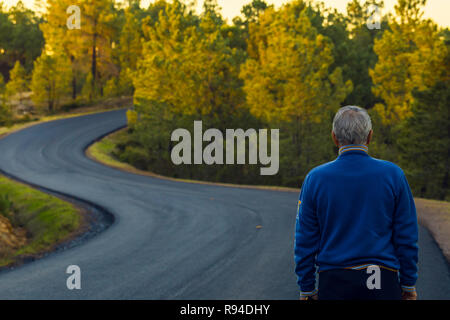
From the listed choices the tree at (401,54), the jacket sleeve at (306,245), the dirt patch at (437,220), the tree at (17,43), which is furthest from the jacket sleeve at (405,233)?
the tree at (17,43)

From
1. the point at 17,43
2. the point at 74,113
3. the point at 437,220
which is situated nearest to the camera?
the point at 437,220

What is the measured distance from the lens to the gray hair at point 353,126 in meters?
2.92

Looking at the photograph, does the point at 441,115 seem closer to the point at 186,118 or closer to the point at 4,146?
the point at 186,118

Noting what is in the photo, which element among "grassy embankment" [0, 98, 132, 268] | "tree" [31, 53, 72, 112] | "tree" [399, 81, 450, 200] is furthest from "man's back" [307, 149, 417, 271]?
"tree" [31, 53, 72, 112]

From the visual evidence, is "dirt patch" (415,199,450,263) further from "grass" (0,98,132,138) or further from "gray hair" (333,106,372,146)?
"grass" (0,98,132,138)

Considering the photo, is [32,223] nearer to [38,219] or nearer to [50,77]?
[38,219]

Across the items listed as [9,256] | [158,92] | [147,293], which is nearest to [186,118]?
[158,92]

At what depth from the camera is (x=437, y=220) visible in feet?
39.9

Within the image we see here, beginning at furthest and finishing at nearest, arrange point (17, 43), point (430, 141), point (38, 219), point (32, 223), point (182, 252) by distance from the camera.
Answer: point (17, 43) < point (430, 141) < point (38, 219) < point (32, 223) < point (182, 252)

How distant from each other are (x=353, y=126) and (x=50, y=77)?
49.0 m

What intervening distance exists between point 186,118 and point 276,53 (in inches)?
320

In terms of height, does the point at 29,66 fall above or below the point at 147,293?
above

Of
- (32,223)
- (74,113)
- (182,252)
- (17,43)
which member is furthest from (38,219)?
(17,43)

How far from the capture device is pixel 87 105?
51562 millimetres
